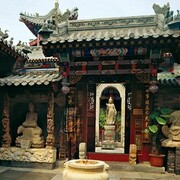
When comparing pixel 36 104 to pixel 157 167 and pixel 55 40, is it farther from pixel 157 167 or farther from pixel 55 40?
pixel 157 167

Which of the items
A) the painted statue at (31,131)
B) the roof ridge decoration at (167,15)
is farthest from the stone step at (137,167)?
the roof ridge decoration at (167,15)

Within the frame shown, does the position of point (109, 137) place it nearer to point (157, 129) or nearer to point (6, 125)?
point (157, 129)

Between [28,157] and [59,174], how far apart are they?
4.57 feet

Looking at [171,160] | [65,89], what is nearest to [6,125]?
[65,89]

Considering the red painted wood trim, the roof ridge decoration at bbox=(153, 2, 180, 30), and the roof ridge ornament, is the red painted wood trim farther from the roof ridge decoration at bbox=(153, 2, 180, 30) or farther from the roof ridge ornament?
the roof ridge ornament

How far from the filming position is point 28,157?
7.99 meters

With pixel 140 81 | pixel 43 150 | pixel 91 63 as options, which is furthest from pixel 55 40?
pixel 43 150

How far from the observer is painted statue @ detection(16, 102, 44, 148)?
822 centimetres

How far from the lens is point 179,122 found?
7.52 metres

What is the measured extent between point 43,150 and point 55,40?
348 cm

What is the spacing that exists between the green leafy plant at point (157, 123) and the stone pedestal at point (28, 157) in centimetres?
314

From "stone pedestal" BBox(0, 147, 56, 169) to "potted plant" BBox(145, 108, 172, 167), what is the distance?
10.2 ft

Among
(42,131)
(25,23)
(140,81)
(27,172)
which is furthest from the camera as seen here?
(25,23)

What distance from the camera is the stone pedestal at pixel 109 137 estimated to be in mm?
11312
